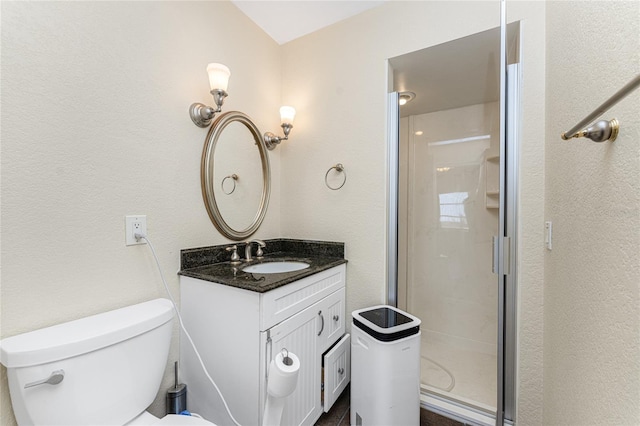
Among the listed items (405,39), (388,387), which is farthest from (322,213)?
(405,39)

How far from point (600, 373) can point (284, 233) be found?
5.51 feet

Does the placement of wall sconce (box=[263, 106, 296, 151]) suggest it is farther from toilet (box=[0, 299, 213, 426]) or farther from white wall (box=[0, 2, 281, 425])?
toilet (box=[0, 299, 213, 426])

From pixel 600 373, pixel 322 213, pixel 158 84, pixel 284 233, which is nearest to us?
pixel 600 373

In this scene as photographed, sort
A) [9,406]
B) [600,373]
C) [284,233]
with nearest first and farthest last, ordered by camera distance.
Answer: [600,373] → [9,406] → [284,233]

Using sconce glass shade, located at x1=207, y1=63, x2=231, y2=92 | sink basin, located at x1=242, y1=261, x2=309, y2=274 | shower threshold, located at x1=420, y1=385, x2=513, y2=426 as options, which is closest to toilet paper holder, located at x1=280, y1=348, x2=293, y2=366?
sink basin, located at x1=242, y1=261, x2=309, y2=274

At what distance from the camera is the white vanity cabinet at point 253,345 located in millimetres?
1067

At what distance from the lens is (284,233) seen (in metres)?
2.00

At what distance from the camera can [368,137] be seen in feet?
5.43

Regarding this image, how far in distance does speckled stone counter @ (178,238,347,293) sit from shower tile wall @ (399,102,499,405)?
1.03 m

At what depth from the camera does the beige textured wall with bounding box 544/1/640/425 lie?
21.3 inches

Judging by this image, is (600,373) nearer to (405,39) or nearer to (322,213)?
(322,213)

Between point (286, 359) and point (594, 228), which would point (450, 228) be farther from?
point (286, 359)

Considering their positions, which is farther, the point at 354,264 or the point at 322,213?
the point at 322,213

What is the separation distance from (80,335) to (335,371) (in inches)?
46.7
